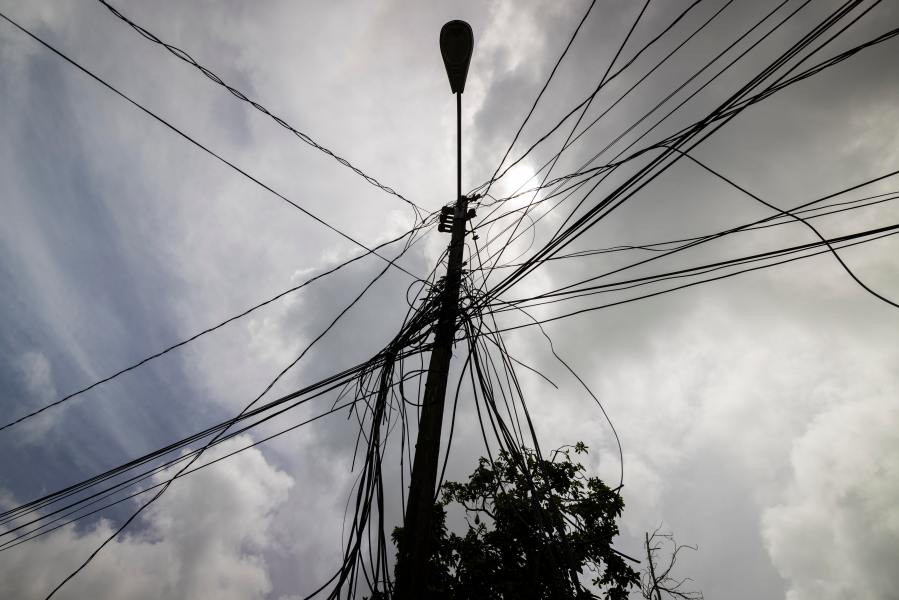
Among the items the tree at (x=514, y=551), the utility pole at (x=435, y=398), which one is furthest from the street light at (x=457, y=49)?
the tree at (x=514, y=551)

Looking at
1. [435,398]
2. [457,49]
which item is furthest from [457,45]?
[435,398]

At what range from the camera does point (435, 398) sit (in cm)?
268

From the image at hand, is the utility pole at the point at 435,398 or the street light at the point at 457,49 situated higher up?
the street light at the point at 457,49

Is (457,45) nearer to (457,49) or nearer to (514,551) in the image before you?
(457,49)

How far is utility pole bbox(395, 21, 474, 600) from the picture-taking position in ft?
6.86

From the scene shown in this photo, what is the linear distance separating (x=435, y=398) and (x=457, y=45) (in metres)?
2.78

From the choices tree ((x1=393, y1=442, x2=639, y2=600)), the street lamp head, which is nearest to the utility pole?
the street lamp head

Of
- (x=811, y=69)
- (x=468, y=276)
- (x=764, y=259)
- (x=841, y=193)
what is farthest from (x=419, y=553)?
(x=811, y=69)

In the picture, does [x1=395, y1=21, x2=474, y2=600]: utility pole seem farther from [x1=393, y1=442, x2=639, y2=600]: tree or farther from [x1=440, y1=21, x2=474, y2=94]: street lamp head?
[x1=393, y1=442, x2=639, y2=600]: tree

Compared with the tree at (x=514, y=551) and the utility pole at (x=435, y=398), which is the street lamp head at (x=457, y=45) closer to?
the utility pole at (x=435, y=398)

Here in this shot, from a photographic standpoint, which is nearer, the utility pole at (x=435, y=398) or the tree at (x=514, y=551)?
the utility pole at (x=435, y=398)

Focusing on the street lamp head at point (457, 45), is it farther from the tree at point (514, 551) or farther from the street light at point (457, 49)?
the tree at point (514, 551)

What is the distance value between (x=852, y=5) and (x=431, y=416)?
118 inches

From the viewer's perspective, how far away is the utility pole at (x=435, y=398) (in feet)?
6.86
